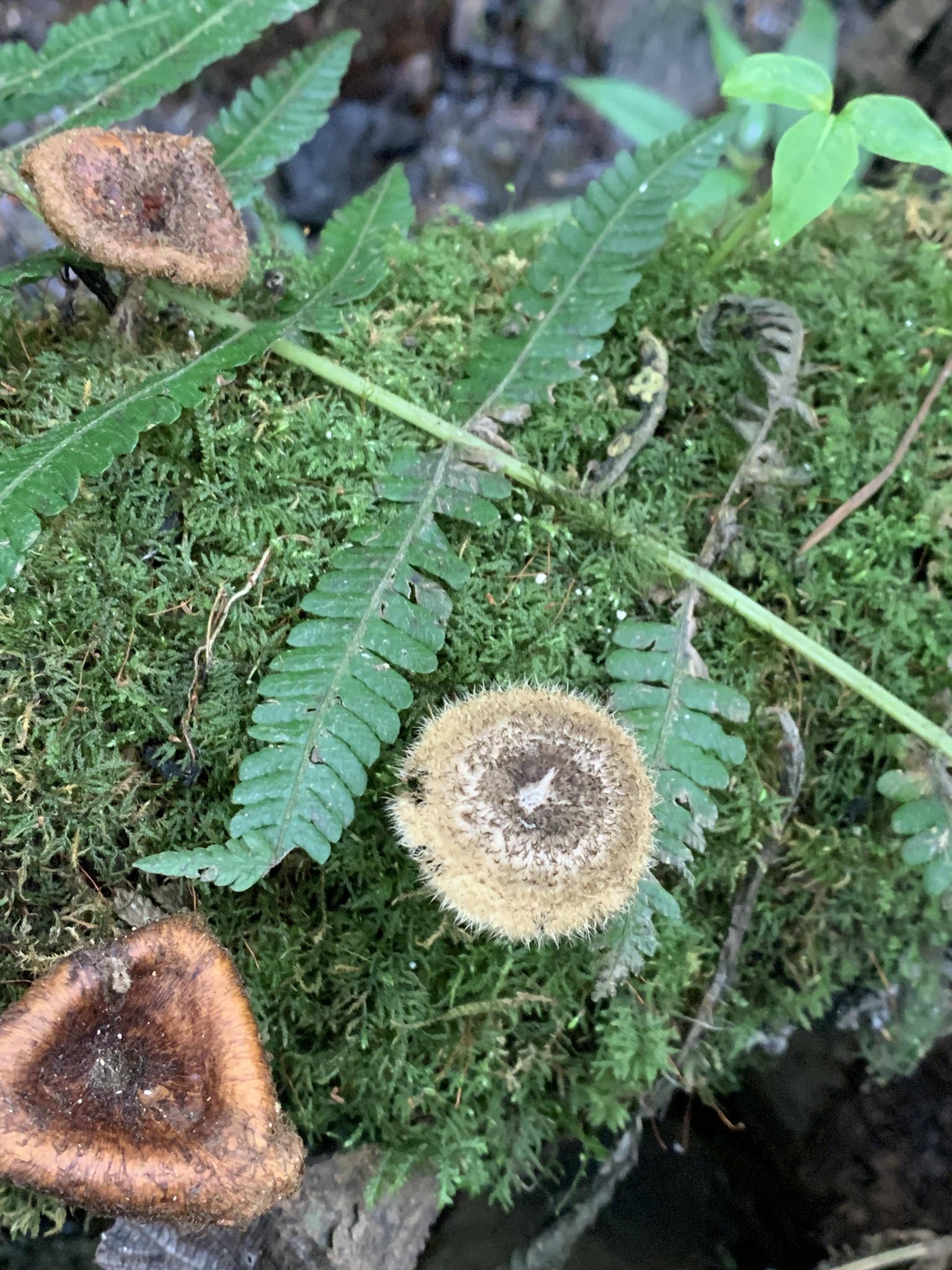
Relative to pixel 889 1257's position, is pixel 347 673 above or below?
above

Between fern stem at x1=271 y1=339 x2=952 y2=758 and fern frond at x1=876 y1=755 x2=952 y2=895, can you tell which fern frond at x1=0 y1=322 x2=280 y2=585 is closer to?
fern stem at x1=271 y1=339 x2=952 y2=758

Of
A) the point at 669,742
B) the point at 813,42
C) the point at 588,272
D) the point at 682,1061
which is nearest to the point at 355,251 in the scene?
the point at 588,272

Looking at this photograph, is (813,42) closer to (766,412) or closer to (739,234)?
(739,234)

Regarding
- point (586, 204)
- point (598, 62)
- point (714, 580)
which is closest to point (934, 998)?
point (714, 580)

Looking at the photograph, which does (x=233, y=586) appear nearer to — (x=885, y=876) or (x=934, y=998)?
(x=885, y=876)

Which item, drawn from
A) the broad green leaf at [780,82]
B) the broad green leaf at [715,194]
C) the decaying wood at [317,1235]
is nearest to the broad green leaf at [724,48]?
the broad green leaf at [715,194]

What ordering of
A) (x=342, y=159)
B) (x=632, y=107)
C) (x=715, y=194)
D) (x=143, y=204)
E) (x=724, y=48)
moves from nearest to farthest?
(x=143, y=204) < (x=715, y=194) < (x=724, y=48) < (x=632, y=107) < (x=342, y=159)

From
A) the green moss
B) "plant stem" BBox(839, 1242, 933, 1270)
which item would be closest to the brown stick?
the green moss
